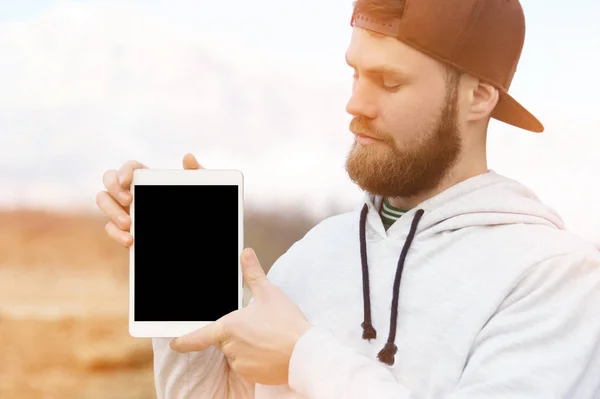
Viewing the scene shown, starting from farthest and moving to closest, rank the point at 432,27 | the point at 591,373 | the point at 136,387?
the point at 136,387 → the point at 432,27 → the point at 591,373

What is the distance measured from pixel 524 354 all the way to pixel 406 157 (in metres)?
0.32

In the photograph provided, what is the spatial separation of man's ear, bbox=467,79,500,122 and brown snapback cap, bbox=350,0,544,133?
11 mm

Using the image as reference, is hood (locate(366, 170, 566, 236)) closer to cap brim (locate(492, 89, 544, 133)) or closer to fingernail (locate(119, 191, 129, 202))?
cap brim (locate(492, 89, 544, 133))

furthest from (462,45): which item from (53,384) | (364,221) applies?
(53,384)

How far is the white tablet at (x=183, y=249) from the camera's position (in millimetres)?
964

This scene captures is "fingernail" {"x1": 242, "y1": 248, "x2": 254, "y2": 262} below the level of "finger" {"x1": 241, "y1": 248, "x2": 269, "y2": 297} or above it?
above

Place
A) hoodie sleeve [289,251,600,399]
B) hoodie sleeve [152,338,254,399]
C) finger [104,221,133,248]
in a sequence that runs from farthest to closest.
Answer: hoodie sleeve [152,338,254,399] → finger [104,221,133,248] → hoodie sleeve [289,251,600,399]

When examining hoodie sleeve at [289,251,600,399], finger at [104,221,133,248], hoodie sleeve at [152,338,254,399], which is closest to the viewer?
hoodie sleeve at [289,251,600,399]

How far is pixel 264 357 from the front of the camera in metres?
0.91

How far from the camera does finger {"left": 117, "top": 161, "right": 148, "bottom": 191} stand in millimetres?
951

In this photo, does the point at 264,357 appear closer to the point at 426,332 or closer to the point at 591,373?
the point at 426,332

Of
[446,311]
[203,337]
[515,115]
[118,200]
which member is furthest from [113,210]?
[515,115]

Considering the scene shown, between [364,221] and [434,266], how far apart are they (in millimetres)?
147

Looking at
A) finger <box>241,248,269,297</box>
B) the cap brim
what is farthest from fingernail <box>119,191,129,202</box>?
the cap brim
